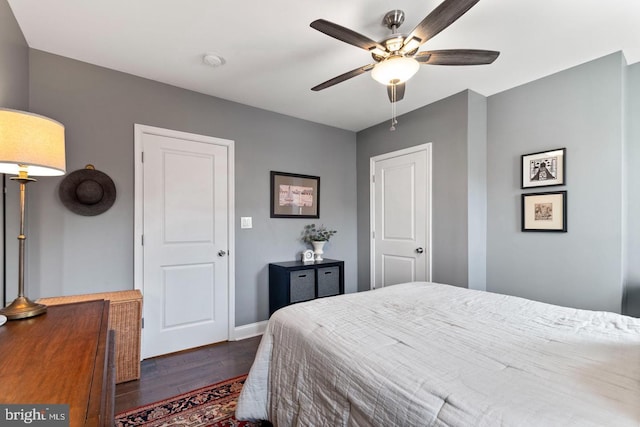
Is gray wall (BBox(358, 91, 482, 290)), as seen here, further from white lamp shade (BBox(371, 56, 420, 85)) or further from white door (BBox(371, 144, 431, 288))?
white lamp shade (BBox(371, 56, 420, 85))

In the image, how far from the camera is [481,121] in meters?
3.04

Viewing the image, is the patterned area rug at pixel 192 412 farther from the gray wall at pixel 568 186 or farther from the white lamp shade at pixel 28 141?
the gray wall at pixel 568 186

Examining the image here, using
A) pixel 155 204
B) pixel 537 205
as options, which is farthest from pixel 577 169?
pixel 155 204

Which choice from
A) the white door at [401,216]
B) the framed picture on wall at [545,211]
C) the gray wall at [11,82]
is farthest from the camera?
the white door at [401,216]

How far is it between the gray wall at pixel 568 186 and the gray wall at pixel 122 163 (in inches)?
81.7

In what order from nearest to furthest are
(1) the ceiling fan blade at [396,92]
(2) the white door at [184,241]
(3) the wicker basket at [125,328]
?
(1) the ceiling fan blade at [396,92]
(3) the wicker basket at [125,328]
(2) the white door at [184,241]

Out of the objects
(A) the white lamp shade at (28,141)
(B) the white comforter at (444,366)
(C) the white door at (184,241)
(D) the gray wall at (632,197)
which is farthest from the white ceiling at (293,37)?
(B) the white comforter at (444,366)

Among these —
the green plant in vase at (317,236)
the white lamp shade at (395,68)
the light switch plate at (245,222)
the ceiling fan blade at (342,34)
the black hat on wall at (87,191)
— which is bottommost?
the green plant in vase at (317,236)

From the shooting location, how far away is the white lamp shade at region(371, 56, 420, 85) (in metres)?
1.74

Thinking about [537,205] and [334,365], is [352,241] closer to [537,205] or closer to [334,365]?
[537,205]

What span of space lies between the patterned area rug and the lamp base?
38.7 inches

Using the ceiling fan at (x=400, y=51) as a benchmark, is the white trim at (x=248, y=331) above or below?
below

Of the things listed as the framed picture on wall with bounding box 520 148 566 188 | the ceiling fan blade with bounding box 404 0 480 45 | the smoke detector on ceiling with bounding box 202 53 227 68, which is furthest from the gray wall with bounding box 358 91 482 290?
the smoke detector on ceiling with bounding box 202 53 227 68

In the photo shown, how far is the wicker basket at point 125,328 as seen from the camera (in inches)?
87.4
